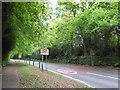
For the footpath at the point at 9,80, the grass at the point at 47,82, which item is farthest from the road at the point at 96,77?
the footpath at the point at 9,80

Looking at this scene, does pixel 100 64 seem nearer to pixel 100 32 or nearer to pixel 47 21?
pixel 100 32

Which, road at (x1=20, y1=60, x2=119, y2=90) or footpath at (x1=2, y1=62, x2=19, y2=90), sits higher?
footpath at (x1=2, y1=62, x2=19, y2=90)

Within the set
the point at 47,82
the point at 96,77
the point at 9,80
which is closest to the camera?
the point at 47,82

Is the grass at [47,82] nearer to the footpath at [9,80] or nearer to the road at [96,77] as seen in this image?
the footpath at [9,80]

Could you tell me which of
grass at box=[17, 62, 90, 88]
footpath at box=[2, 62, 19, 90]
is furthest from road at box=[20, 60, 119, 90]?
footpath at box=[2, 62, 19, 90]

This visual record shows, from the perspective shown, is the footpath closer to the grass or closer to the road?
the grass

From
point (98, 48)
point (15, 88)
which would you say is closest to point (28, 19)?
point (15, 88)

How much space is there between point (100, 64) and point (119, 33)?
5947 millimetres

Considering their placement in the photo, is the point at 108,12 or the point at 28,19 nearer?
the point at 28,19

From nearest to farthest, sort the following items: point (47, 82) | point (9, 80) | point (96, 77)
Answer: point (47, 82), point (9, 80), point (96, 77)

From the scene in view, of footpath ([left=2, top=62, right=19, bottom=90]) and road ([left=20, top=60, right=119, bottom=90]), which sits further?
road ([left=20, top=60, right=119, bottom=90])

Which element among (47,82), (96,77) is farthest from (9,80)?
(96,77)

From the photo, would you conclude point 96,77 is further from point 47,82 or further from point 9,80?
point 9,80

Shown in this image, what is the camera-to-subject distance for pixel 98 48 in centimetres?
4356
